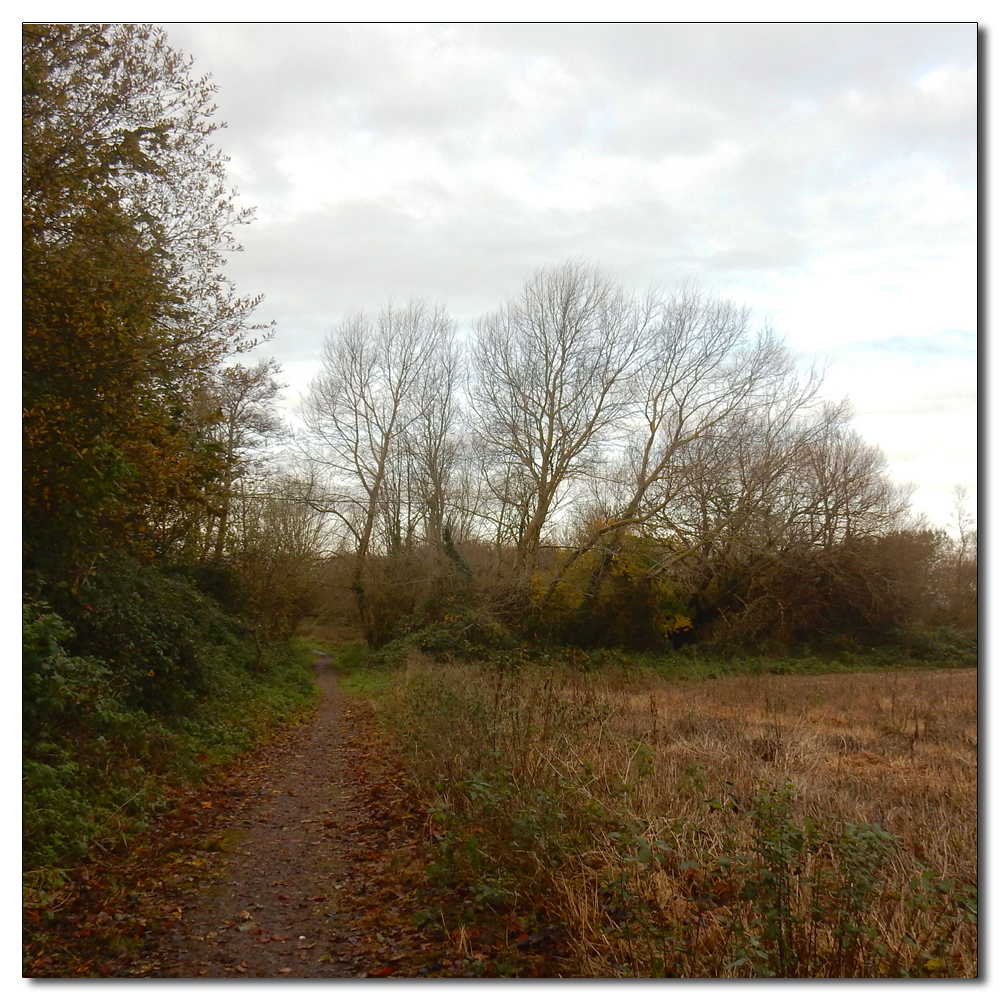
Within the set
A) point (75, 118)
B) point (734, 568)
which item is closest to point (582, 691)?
point (75, 118)

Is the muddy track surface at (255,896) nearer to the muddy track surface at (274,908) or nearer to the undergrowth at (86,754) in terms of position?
the muddy track surface at (274,908)

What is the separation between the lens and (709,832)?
455 centimetres

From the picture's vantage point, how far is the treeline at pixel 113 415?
603 cm

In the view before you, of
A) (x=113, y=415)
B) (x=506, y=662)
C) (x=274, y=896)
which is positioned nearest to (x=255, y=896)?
(x=274, y=896)

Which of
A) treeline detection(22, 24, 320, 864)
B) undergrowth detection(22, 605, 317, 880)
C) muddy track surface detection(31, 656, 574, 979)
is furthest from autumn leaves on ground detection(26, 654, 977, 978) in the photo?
treeline detection(22, 24, 320, 864)

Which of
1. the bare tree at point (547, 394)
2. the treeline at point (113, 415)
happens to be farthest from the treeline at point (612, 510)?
the treeline at point (113, 415)

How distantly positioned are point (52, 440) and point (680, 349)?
21.4 m

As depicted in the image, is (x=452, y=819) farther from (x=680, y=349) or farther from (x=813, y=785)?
(x=680, y=349)

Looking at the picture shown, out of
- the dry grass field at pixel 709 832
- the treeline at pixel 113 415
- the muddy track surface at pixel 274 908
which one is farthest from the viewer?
the treeline at pixel 113 415

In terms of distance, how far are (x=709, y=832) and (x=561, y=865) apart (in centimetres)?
95

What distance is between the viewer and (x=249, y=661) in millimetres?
18203

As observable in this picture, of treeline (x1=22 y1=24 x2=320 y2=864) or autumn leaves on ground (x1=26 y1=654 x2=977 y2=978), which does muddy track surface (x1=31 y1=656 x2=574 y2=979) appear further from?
treeline (x1=22 y1=24 x2=320 y2=864)

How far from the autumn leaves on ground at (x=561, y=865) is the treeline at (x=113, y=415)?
1.05m

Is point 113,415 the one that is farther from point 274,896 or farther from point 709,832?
point 709,832
